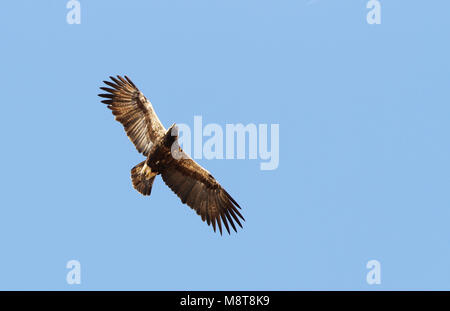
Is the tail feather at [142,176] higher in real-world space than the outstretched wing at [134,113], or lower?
lower

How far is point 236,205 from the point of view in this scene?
1717cm

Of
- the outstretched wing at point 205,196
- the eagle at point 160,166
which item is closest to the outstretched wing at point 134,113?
the eagle at point 160,166

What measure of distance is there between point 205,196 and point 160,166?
57.6 inches

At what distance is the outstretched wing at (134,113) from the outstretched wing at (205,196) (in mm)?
1034

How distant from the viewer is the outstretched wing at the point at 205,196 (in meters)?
17.2

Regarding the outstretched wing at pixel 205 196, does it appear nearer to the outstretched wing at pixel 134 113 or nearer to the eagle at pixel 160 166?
the eagle at pixel 160 166

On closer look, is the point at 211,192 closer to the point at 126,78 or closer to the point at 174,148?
the point at 174,148

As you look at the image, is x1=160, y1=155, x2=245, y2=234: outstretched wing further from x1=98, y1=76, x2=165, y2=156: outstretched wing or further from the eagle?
x1=98, y1=76, x2=165, y2=156: outstretched wing

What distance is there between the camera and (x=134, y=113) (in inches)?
673

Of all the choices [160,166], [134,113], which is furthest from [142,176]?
[134,113]

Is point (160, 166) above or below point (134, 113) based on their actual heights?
below

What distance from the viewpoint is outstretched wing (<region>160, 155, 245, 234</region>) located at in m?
17.2

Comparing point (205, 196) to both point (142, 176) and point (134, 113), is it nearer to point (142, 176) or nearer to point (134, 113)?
point (142, 176)

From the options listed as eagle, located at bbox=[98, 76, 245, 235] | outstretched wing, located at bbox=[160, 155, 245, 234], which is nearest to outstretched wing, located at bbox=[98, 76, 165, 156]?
eagle, located at bbox=[98, 76, 245, 235]
